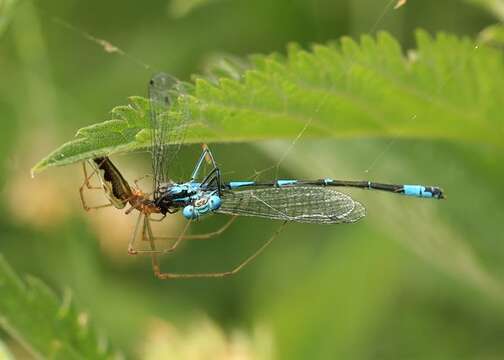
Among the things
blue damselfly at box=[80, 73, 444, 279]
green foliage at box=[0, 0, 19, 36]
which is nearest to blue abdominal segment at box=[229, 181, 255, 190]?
blue damselfly at box=[80, 73, 444, 279]

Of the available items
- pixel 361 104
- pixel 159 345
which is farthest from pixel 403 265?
pixel 361 104

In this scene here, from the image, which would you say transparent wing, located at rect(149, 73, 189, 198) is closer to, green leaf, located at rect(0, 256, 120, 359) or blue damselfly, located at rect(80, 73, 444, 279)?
blue damselfly, located at rect(80, 73, 444, 279)

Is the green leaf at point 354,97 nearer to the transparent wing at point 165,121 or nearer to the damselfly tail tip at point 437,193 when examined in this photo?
the transparent wing at point 165,121

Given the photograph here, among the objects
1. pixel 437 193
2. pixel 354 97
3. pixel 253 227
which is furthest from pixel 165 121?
pixel 253 227

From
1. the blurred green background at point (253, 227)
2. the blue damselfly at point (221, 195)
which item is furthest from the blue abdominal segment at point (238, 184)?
the blurred green background at point (253, 227)

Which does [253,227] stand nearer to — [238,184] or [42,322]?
[238,184]
